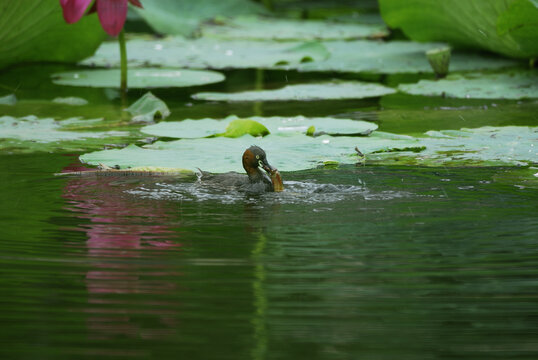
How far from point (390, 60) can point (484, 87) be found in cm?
214

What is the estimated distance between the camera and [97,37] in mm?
8227

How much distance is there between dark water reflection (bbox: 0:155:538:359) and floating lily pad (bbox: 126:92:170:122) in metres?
1.97

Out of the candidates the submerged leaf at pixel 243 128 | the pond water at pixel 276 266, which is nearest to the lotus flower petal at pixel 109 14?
the submerged leaf at pixel 243 128

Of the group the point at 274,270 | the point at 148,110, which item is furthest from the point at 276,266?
the point at 148,110

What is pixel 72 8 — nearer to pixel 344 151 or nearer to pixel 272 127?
pixel 272 127

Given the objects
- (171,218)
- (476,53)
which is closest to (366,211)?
(171,218)

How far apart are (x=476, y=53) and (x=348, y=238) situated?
6.40 m

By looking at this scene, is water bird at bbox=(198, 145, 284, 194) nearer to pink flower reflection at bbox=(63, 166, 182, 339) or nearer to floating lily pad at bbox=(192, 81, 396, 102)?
pink flower reflection at bbox=(63, 166, 182, 339)

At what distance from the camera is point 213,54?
9930mm

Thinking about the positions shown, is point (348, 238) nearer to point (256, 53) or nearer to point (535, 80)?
point (535, 80)

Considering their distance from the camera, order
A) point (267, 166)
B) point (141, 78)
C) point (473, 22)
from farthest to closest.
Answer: point (141, 78) < point (473, 22) < point (267, 166)

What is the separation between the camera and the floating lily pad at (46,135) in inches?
205

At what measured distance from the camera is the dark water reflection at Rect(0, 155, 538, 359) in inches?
93.1

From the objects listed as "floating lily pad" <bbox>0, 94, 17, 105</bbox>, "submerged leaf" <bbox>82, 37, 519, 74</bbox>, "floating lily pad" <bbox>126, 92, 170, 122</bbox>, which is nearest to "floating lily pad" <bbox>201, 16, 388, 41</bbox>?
"submerged leaf" <bbox>82, 37, 519, 74</bbox>
